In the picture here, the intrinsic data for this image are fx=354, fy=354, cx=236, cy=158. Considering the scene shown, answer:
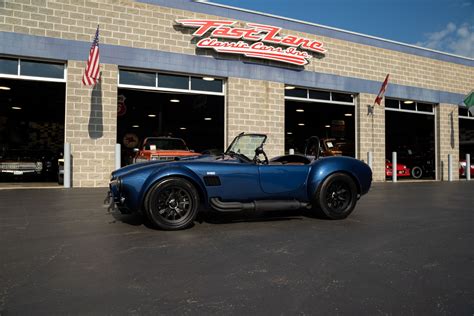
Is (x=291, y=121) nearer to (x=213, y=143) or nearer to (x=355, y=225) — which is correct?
(x=213, y=143)

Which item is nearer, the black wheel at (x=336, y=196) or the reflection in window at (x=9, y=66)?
the black wheel at (x=336, y=196)

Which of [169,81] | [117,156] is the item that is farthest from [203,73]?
[117,156]

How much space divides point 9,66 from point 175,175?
31.1 ft

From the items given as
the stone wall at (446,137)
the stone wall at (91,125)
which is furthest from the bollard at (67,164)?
the stone wall at (446,137)

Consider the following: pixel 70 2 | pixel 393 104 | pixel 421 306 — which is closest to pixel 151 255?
pixel 421 306

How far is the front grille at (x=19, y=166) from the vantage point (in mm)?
14735

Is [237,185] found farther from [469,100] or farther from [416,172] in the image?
[469,100]

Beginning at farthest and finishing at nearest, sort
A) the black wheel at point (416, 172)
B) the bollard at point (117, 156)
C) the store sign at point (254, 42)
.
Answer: the black wheel at point (416, 172) < the store sign at point (254, 42) < the bollard at point (117, 156)

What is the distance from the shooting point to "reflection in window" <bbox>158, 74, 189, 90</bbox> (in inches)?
504

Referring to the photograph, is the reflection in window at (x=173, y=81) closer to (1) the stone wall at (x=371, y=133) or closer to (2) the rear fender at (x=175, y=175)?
(1) the stone wall at (x=371, y=133)

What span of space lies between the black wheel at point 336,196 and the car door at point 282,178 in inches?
14.2

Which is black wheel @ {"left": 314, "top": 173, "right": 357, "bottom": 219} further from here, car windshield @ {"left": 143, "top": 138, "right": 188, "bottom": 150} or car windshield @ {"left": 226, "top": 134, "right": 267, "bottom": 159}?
car windshield @ {"left": 143, "top": 138, "right": 188, "bottom": 150}

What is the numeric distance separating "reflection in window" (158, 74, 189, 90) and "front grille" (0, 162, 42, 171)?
23.4ft

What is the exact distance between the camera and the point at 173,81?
1305cm
